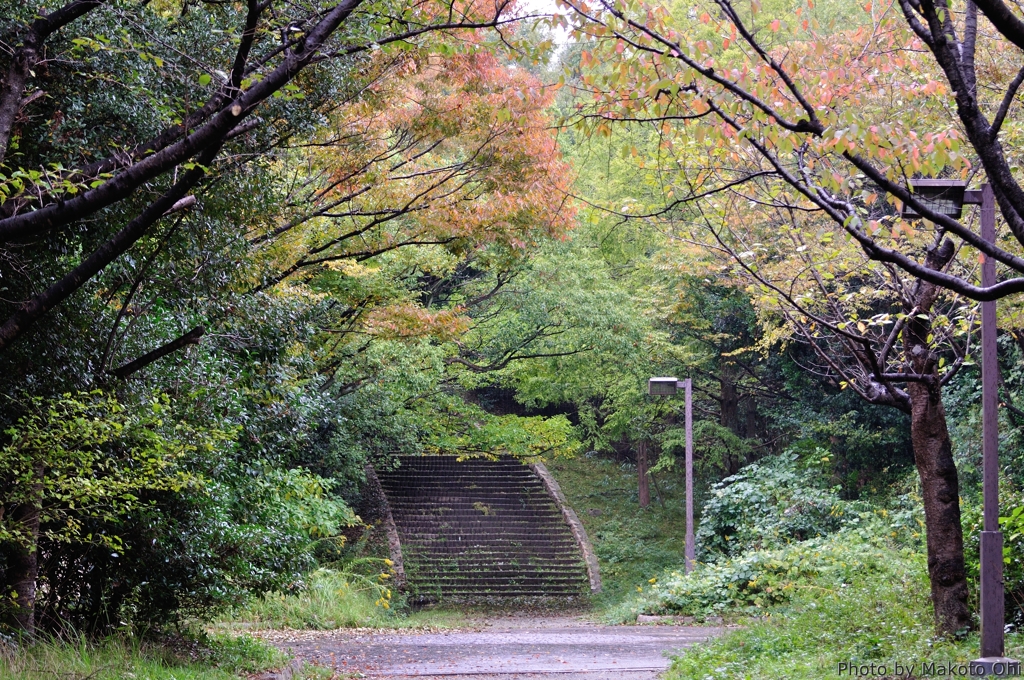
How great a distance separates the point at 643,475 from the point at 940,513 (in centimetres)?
1891

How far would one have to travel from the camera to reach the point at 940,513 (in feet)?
24.8

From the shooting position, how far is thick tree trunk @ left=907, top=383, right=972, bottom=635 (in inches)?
294

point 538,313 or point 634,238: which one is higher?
point 634,238

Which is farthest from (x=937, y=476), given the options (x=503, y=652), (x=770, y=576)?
(x=770, y=576)

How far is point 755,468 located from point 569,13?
14.6 meters

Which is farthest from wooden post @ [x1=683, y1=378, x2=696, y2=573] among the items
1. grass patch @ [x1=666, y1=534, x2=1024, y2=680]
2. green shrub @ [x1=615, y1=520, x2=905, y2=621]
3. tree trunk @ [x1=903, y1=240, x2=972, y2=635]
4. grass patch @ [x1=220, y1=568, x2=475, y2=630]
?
tree trunk @ [x1=903, y1=240, x2=972, y2=635]

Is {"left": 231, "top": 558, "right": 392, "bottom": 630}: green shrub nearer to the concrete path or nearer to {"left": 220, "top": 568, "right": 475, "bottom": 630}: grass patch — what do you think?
{"left": 220, "top": 568, "right": 475, "bottom": 630}: grass patch

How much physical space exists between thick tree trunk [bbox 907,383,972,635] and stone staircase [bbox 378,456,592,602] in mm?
13596

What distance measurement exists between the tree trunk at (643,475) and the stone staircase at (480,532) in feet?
9.70

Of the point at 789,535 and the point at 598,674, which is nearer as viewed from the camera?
the point at 598,674

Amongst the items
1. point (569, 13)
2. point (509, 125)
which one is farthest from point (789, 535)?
point (569, 13)

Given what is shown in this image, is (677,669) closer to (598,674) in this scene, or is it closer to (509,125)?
(598,674)

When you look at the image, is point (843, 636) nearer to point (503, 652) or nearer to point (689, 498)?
point (503, 652)

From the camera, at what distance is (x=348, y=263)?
12055 millimetres
